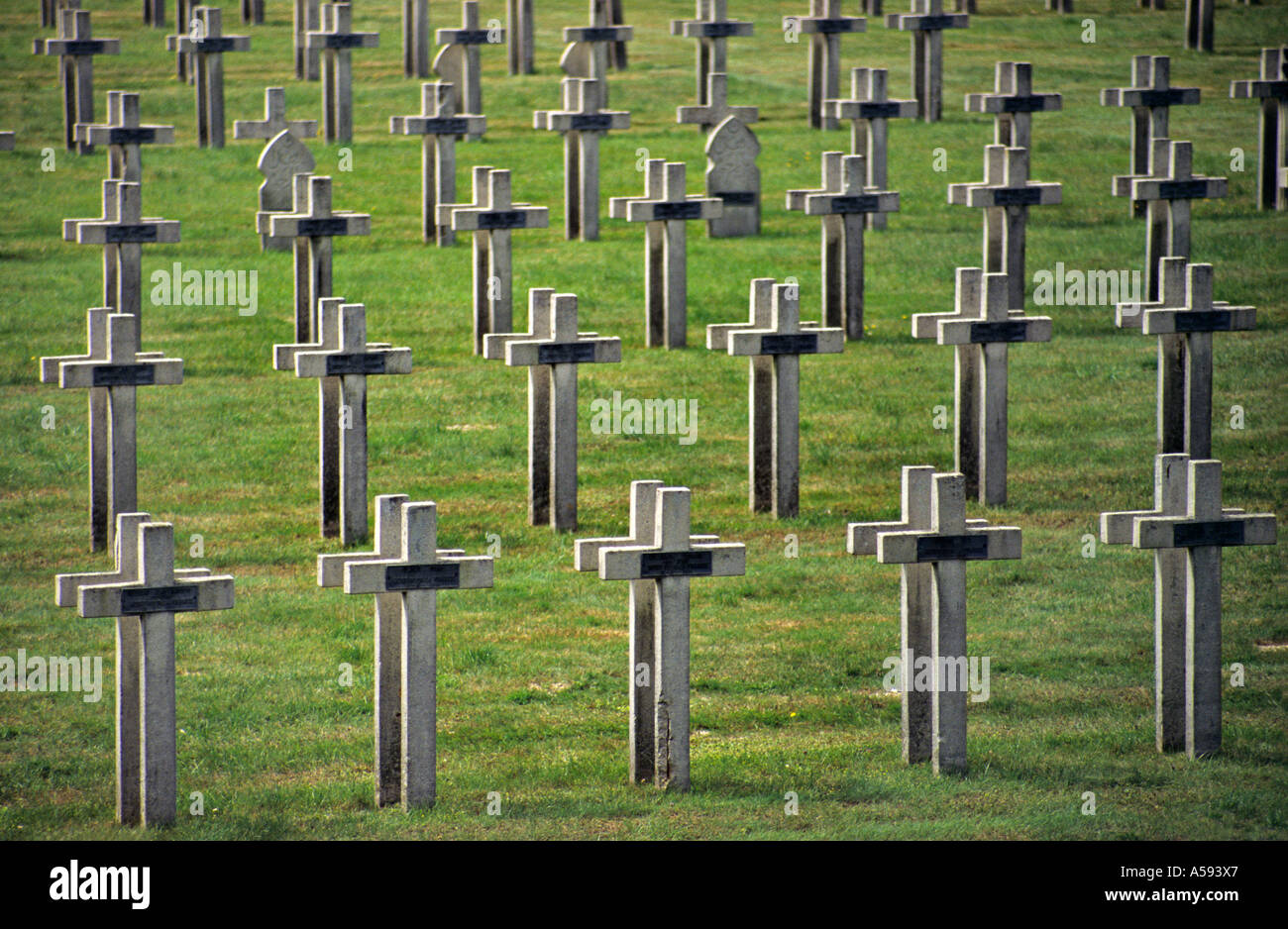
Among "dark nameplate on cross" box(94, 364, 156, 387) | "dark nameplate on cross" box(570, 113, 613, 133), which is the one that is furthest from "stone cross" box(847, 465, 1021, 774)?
"dark nameplate on cross" box(570, 113, 613, 133)

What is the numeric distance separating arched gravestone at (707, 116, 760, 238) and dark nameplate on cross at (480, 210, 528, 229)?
397cm

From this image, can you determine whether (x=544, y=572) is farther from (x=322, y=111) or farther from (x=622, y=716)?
(x=322, y=111)

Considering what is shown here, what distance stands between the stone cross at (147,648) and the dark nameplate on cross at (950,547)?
3.46 meters

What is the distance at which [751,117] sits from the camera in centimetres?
2362

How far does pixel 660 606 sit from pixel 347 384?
5.42 m

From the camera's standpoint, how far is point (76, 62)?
91.8 ft

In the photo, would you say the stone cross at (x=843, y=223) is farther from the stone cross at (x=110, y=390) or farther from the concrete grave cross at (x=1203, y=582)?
the concrete grave cross at (x=1203, y=582)

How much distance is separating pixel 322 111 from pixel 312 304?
11.0 m

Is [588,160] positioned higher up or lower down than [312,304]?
higher up

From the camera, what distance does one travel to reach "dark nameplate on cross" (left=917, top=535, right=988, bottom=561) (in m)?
10.1

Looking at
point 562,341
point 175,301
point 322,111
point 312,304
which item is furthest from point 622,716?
point 322,111

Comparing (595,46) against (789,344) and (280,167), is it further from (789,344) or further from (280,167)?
(789,344)

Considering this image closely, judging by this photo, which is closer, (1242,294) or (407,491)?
(407,491)

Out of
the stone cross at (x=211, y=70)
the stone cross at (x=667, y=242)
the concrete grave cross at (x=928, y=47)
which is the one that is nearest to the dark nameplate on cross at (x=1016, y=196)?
the stone cross at (x=667, y=242)
